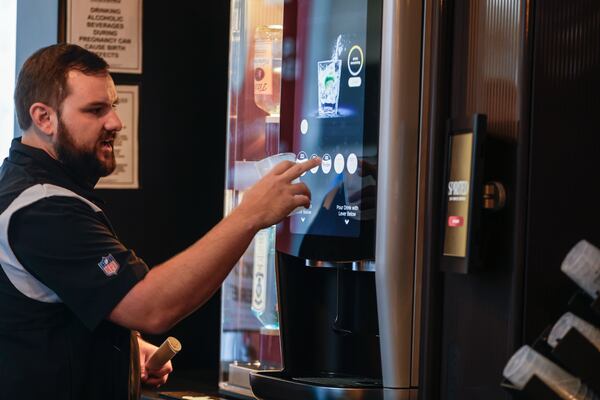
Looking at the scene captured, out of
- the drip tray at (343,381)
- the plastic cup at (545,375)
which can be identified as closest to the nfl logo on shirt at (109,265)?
the drip tray at (343,381)

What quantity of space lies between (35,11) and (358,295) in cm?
191

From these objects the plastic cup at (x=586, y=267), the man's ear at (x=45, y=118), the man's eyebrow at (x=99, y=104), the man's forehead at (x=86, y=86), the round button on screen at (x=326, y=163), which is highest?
the man's forehead at (x=86, y=86)

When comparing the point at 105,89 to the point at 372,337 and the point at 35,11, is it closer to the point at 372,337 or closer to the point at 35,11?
the point at 372,337

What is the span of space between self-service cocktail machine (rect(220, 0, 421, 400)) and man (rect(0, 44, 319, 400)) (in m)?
0.15

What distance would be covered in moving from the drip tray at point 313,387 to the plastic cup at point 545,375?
57 cm

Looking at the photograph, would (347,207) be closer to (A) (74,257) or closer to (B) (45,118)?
(A) (74,257)

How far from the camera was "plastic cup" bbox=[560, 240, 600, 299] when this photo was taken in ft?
5.43

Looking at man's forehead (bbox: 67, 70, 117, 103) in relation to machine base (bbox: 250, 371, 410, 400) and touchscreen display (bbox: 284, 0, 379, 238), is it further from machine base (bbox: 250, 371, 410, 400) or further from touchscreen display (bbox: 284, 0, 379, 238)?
machine base (bbox: 250, 371, 410, 400)

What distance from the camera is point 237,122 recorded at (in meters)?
2.92

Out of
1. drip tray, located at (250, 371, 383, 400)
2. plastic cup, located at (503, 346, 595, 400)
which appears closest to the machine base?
drip tray, located at (250, 371, 383, 400)

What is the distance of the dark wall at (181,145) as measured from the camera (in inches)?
141

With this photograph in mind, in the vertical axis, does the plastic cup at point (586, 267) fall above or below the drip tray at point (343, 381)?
above

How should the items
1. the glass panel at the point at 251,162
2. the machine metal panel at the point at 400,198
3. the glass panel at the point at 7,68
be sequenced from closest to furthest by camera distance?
the machine metal panel at the point at 400,198 → the glass panel at the point at 251,162 → the glass panel at the point at 7,68

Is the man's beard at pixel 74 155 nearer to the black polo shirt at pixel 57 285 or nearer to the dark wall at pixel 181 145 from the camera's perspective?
the black polo shirt at pixel 57 285
